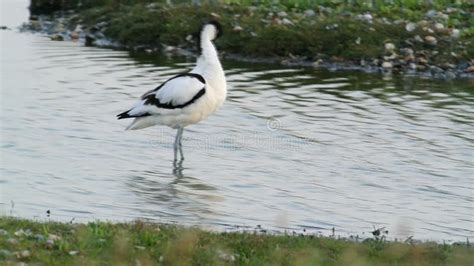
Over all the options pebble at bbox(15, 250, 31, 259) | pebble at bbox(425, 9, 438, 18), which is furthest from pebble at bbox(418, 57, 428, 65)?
pebble at bbox(15, 250, 31, 259)

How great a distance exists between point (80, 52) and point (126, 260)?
16752 mm

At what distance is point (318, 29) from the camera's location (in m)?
25.5

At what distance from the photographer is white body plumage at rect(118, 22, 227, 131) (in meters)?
16.8

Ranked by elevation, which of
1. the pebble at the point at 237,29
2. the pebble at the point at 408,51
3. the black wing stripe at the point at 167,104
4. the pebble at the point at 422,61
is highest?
the pebble at the point at 237,29

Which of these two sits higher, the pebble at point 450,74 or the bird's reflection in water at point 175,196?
the pebble at point 450,74

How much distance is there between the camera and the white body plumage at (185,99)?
1675 centimetres

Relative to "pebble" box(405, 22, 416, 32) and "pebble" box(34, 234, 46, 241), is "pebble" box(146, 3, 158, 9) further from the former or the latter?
"pebble" box(34, 234, 46, 241)

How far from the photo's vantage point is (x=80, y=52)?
25.8 metres

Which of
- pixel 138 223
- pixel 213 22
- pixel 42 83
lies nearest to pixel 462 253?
pixel 138 223

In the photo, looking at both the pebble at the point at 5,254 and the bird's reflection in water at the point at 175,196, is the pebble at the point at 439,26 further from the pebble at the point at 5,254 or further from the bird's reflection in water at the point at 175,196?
the pebble at the point at 5,254

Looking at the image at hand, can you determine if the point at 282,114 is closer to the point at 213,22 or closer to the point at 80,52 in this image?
the point at 213,22

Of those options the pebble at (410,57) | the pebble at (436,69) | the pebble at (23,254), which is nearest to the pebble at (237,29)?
the pebble at (410,57)

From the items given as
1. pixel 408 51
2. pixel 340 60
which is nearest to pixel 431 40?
pixel 408 51

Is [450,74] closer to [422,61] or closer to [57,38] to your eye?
[422,61]
